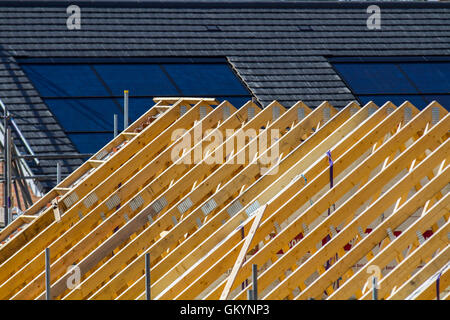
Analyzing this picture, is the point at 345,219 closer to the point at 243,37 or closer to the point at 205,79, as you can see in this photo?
the point at 205,79

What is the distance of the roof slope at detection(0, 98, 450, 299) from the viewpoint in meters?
9.95

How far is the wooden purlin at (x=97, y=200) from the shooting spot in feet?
38.5

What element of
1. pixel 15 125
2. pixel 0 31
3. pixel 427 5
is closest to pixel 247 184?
pixel 15 125

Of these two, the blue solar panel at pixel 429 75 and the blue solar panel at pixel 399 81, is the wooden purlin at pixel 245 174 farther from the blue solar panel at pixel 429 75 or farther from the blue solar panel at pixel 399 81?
the blue solar panel at pixel 429 75

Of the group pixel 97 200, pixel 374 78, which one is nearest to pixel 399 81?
pixel 374 78

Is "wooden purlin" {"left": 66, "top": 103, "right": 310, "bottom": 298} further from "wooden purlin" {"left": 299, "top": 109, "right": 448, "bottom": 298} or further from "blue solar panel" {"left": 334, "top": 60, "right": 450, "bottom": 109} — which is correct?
"blue solar panel" {"left": 334, "top": 60, "right": 450, "bottom": 109}

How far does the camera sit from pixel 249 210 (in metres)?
11.0

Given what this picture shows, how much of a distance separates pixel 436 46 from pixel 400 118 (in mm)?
12432

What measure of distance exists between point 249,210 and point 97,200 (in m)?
2.10

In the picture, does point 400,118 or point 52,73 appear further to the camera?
point 52,73

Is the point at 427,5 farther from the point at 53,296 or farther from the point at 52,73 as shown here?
the point at 53,296

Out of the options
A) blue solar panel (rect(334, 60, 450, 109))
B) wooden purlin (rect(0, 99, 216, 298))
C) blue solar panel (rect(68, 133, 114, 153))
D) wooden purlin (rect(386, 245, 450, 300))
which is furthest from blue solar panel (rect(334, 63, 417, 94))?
wooden purlin (rect(386, 245, 450, 300))

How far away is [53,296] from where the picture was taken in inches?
435

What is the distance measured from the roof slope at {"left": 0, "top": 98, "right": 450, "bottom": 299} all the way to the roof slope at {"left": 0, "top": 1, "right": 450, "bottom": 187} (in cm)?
762
